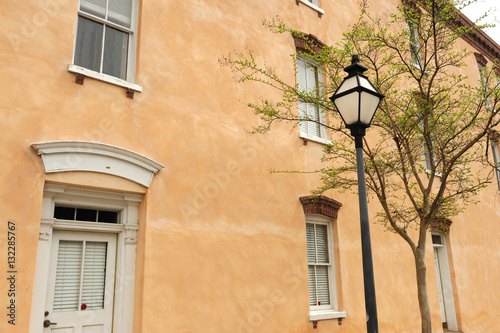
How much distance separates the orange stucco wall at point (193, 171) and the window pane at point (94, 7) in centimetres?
49

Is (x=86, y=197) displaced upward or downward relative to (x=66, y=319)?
upward

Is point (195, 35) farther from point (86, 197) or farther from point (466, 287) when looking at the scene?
point (466, 287)

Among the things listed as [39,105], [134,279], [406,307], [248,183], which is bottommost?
[406,307]

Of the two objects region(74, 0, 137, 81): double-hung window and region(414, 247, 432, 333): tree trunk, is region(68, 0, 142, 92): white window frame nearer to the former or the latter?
region(74, 0, 137, 81): double-hung window

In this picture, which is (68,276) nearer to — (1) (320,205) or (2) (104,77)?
(2) (104,77)

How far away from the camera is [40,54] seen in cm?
605

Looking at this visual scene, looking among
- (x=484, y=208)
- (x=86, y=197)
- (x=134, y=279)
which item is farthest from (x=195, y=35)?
(x=484, y=208)

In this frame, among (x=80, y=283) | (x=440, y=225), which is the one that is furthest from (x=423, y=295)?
(x=80, y=283)

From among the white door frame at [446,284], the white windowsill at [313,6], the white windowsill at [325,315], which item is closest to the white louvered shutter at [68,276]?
the white windowsill at [325,315]

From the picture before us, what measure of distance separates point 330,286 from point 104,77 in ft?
20.4

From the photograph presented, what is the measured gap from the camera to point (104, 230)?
629cm

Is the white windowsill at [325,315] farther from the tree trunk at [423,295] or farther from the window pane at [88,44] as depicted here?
the window pane at [88,44]

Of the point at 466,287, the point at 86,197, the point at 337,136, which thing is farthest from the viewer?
the point at 466,287

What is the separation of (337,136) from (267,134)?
2295mm
